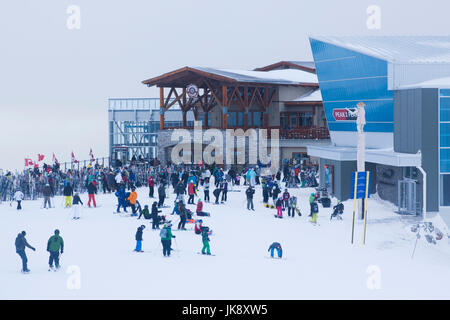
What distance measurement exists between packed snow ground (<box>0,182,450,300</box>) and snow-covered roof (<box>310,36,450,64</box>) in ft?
30.1

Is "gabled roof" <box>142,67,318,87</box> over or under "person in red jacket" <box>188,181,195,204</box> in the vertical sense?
over

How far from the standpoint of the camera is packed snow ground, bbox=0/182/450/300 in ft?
55.8

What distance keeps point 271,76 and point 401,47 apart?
66.2 ft

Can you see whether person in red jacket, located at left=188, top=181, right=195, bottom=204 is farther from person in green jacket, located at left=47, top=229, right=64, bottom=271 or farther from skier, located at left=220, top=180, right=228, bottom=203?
person in green jacket, located at left=47, top=229, right=64, bottom=271

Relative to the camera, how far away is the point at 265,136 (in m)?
Answer: 49.4

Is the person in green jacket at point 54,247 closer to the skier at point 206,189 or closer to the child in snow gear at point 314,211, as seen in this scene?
the child in snow gear at point 314,211

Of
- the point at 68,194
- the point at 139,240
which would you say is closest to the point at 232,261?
the point at 139,240

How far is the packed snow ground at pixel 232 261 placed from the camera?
17.0 m

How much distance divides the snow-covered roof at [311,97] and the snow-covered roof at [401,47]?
1429 centimetres

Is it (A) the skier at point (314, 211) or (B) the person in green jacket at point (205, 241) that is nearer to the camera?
(B) the person in green jacket at point (205, 241)

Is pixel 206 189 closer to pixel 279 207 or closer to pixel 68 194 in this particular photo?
pixel 279 207

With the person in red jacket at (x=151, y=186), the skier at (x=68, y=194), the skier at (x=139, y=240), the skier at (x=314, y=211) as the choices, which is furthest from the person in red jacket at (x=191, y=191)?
the skier at (x=139, y=240)

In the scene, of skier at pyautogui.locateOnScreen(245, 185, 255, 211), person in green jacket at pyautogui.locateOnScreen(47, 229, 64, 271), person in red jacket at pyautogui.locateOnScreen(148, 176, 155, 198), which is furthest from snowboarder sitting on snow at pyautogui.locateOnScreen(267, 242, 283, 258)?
person in red jacket at pyautogui.locateOnScreen(148, 176, 155, 198)
